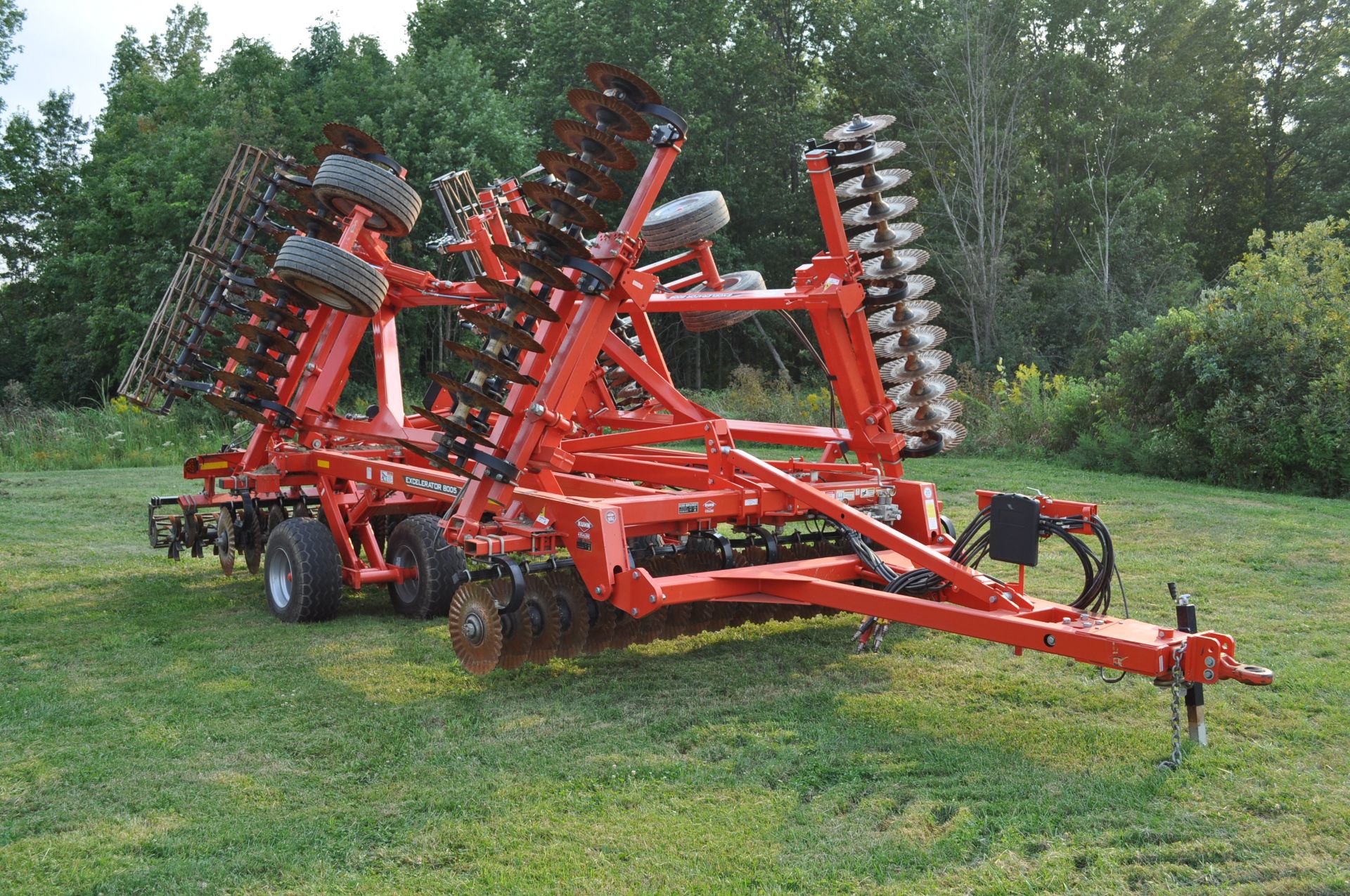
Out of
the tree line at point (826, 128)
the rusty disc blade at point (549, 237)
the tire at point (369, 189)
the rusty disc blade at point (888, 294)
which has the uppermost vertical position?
the tree line at point (826, 128)

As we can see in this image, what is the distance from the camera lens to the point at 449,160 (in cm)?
2536

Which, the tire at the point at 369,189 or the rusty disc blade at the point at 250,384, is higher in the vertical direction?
the tire at the point at 369,189

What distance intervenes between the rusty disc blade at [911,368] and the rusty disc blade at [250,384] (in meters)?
4.34

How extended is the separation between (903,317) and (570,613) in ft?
9.66

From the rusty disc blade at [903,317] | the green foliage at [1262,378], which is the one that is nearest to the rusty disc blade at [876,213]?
the rusty disc blade at [903,317]

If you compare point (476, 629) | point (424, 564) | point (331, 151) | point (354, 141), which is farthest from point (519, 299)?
point (331, 151)

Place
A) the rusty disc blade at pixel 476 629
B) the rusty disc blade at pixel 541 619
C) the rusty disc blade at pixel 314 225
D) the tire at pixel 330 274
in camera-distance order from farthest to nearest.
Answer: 1. the rusty disc blade at pixel 314 225
2. the tire at pixel 330 274
3. the rusty disc blade at pixel 541 619
4. the rusty disc blade at pixel 476 629

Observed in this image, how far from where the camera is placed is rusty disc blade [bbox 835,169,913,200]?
730 centimetres

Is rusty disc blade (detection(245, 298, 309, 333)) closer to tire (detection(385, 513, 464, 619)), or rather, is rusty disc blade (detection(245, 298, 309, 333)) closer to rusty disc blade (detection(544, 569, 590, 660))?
tire (detection(385, 513, 464, 619))

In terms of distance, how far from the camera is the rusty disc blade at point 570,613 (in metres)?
5.90

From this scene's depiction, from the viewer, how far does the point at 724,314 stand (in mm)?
8414

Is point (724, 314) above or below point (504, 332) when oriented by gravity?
above

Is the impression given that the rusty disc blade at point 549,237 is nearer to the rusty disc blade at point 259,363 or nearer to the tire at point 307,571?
the tire at point 307,571

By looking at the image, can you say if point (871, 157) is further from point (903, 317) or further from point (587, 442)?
point (587, 442)
